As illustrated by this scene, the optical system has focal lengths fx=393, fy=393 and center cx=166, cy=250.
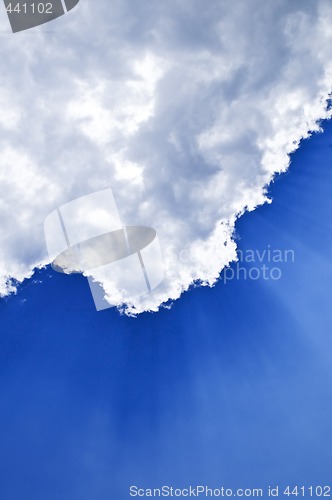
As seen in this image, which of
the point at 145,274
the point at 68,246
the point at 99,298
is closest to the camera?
the point at 68,246

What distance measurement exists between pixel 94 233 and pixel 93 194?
2.77 metres

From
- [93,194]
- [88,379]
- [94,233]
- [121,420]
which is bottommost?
[121,420]

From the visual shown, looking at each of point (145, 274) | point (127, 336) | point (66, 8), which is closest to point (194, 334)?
point (127, 336)

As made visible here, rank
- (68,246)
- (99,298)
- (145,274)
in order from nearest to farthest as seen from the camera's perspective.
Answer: (68,246), (145,274), (99,298)

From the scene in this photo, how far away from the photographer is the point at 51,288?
23.6 metres

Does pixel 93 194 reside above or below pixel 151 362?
above

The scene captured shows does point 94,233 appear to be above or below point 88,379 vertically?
above

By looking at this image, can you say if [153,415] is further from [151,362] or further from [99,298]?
[99,298]

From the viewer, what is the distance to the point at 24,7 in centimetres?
1800

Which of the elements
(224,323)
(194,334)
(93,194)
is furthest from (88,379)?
(93,194)

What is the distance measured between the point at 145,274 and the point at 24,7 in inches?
536

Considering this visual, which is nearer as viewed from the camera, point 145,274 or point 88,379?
point 145,274

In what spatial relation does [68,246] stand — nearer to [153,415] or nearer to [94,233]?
[94,233]

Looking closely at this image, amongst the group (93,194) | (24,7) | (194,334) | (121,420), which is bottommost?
(121,420)
